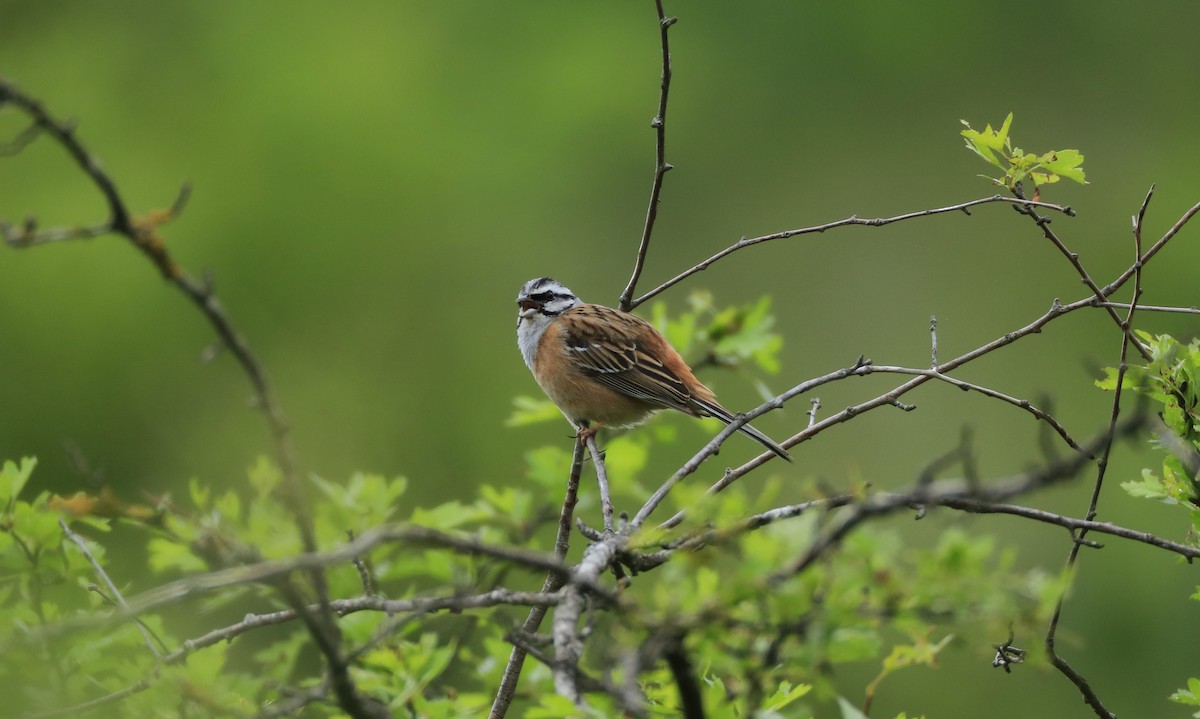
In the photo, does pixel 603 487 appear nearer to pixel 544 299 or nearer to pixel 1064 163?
pixel 1064 163

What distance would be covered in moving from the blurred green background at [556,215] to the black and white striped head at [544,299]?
4.04 m

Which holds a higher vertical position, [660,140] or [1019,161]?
[1019,161]

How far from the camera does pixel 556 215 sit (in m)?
15.5

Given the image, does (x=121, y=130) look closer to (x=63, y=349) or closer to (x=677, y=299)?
(x=63, y=349)

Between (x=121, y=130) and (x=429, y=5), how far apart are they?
5.26 m

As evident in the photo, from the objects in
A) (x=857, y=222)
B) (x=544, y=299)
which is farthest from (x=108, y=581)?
(x=544, y=299)

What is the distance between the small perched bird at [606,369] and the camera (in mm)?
5035

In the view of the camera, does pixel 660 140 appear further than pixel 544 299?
No

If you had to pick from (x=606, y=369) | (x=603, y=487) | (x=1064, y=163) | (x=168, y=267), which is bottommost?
(x=168, y=267)

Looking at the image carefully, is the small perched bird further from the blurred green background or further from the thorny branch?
the blurred green background

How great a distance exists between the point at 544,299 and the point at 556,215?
990 centimetres

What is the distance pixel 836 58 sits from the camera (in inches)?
682

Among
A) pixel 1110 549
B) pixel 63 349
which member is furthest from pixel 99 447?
A: pixel 1110 549

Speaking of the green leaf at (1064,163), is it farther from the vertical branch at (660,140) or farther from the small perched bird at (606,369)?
the small perched bird at (606,369)
